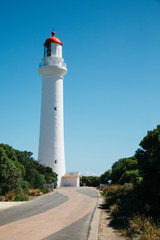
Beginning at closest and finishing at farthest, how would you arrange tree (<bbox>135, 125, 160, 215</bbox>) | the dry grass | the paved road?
1. the dry grass
2. the paved road
3. tree (<bbox>135, 125, 160, 215</bbox>)

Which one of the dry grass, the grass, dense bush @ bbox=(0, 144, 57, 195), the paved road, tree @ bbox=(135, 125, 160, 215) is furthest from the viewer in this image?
dense bush @ bbox=(0, 144, 57, 195)

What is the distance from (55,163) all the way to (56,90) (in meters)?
10.7

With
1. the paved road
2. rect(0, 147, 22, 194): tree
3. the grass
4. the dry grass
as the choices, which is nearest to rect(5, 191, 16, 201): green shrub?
rect(0, 147, 22, 194): tree

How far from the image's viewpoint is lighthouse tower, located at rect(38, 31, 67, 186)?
1533 inches

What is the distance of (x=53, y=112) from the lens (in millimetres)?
39469

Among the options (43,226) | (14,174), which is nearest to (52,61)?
(14,174)

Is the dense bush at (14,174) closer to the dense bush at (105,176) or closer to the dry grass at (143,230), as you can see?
the dry grass at (143,230)

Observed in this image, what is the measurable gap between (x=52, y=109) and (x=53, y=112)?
0.47 m

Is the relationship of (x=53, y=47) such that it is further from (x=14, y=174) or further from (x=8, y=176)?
(x=8, y=176)

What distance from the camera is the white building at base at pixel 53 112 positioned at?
3897 centimetres

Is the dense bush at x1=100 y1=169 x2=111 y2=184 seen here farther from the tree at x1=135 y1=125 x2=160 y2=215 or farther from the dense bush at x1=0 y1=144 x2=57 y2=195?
the tree at x1=135 y1=125 x2=160 y2=215

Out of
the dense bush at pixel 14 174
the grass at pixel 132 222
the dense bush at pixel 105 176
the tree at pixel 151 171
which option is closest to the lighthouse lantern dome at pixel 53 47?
the dense bush at pixel 14 174

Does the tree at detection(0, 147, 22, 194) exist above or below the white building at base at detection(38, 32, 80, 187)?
below

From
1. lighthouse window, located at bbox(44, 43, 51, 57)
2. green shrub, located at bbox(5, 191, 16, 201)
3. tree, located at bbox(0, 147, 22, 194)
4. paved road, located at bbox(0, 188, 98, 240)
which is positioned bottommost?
paved road, located at bbox(0, 188, 98, 240)
